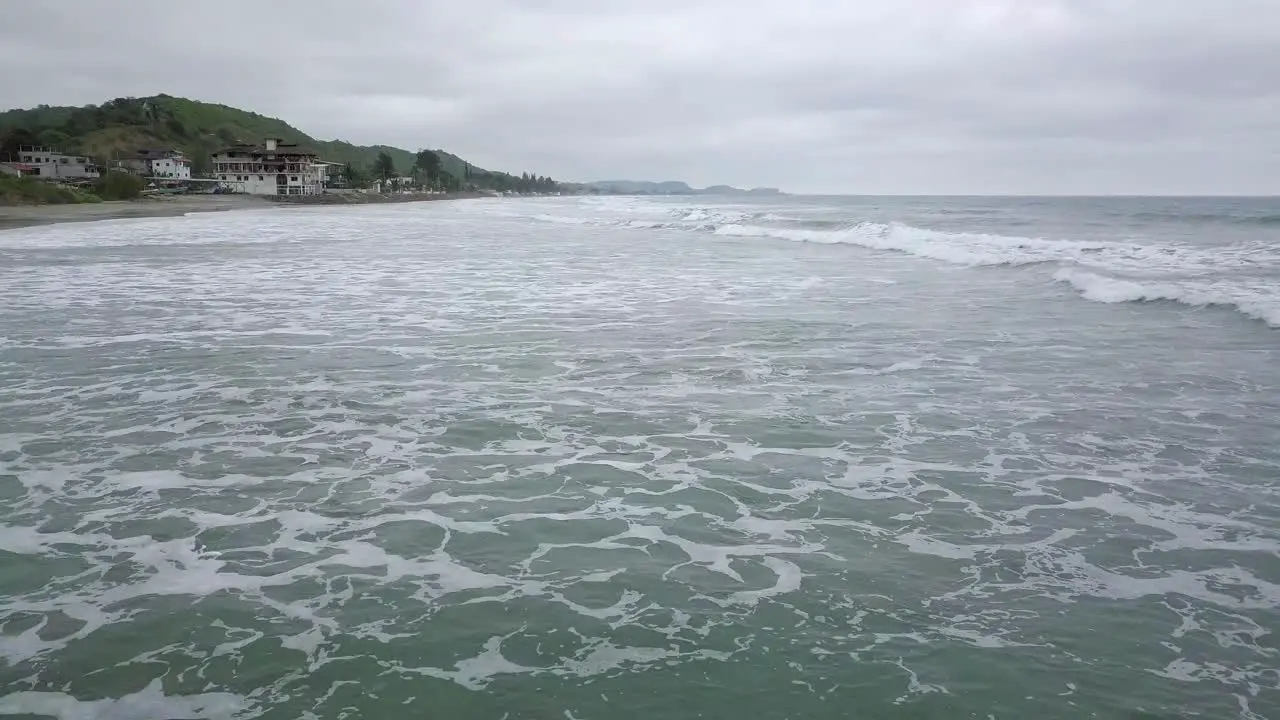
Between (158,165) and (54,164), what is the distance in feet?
57.5

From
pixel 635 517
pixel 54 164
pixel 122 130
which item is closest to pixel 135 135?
pixel 122 130

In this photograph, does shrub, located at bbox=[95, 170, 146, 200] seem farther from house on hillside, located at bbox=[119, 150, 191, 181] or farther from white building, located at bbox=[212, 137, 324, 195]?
house on hillside, located at bbox=[119, 150, 191, 181]

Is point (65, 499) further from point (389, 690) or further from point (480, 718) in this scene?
point (480, 718)

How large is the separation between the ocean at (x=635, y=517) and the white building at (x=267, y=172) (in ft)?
384

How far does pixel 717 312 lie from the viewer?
1620cm

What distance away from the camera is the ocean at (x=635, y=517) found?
4.41 meters

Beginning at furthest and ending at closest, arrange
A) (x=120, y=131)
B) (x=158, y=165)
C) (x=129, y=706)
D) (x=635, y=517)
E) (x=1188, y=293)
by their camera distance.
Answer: (x=120, y=131) → (x=158, y=165) → (x=1188, y=293) → (x=635, y=517) → (x=129, y=706)

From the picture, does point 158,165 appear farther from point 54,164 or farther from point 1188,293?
point 1188,293

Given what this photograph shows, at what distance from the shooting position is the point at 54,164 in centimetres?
10988

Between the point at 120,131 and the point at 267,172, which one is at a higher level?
the point at 120,131

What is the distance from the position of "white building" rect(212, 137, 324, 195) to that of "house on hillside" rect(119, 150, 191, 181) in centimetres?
600

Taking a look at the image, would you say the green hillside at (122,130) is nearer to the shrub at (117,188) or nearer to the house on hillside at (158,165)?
the house on hillside at (158,165)

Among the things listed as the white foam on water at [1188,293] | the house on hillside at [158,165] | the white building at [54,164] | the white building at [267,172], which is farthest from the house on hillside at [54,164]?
the white foam on water at [1188,293]

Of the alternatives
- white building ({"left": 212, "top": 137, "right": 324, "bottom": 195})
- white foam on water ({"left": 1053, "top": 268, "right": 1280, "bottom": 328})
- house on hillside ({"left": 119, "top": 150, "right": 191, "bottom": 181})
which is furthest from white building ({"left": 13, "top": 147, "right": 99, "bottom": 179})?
white foam on water ({"left": 1053, "top": 268, "right": 1280, "bottom": 328})
